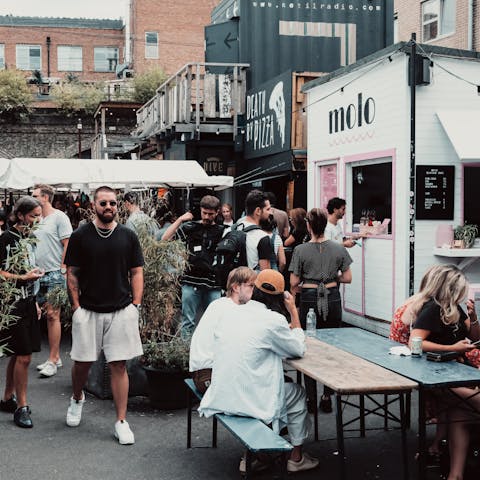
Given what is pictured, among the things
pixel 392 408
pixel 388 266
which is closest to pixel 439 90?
pixel 388 266

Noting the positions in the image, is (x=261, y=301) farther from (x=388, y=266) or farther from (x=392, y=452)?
(x=388, y=266)

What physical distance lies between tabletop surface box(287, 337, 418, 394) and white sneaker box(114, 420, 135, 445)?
1429 millimetres

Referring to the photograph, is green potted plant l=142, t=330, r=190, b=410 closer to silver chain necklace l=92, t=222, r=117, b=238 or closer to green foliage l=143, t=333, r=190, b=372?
green foliage l=143, t=333, r=190, b=372

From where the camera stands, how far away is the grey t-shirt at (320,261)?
23.3 feet

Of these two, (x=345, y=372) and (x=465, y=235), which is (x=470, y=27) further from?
(x=345, y=372)

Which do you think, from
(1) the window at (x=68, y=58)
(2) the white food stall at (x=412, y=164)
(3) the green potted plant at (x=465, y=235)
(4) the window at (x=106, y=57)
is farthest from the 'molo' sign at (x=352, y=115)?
(1) the window at (x=68, y=58)

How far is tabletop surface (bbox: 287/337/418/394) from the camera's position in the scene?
14.9ft

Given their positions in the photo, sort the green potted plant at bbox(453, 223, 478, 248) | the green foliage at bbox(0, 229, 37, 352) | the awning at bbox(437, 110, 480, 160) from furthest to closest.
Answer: the green potted plant at bbox(453, 223, 478, 248), the awning at bbox(437, 110, 480, 160), the green foliage at bbox(0, 229, 37, 352)

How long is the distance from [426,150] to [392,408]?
3.78 meters

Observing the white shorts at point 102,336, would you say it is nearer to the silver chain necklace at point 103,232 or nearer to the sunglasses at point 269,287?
the silver chain necklace at point 103,232

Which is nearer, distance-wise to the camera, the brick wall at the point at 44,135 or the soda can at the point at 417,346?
the soda can at the point at 417,346

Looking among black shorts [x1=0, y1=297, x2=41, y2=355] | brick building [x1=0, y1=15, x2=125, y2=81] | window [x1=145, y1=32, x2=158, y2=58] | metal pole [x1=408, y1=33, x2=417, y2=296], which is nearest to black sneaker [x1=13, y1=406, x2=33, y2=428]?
black shorts [x1=0, y1=297, x2=41, y2=355]

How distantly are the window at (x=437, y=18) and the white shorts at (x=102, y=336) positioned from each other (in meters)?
19.7

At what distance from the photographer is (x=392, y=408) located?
22.7 ft
